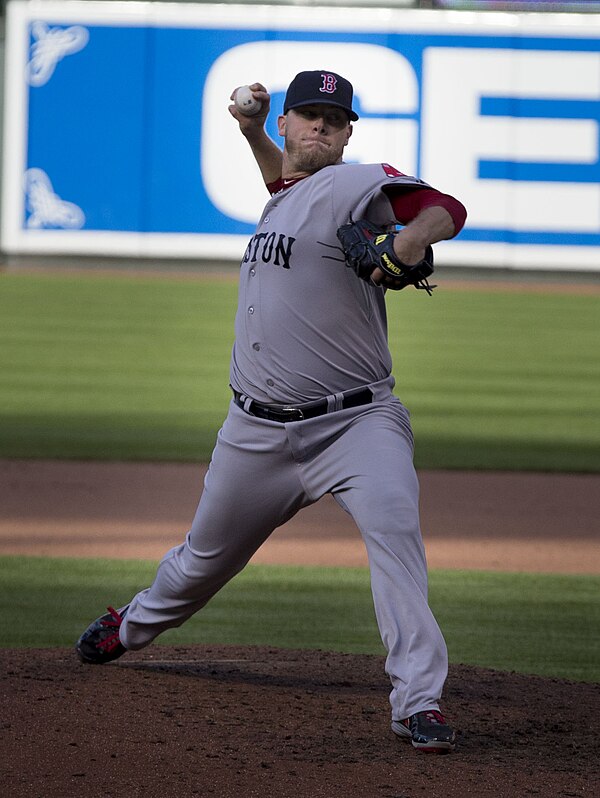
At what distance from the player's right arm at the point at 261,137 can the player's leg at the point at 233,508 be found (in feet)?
2.90

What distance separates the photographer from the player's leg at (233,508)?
3.93 metres

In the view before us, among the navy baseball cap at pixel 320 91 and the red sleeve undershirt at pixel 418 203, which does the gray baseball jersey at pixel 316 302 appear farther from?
the navy baseball cap at pixel 320 91

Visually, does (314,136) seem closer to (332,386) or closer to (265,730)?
(332,386)

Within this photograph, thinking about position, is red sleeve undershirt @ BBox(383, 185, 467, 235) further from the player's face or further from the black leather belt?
the black leather belt

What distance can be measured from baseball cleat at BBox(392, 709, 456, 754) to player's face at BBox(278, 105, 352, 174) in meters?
1.58

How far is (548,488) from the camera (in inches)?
333

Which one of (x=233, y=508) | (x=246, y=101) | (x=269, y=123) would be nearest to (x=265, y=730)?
(x=233, y=508)

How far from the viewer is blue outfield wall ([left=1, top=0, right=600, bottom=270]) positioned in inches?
854

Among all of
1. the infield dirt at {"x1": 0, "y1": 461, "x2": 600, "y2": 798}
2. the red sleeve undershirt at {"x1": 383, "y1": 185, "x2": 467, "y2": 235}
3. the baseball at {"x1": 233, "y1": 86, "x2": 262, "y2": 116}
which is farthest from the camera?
the baseball at {"x1": 233, "y1": 86, "x2": 262, "y2": 116}

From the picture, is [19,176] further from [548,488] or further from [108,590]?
[108,590]

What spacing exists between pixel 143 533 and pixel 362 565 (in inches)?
46.6

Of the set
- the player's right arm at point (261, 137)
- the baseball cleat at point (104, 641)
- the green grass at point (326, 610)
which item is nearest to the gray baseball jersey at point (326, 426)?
the player's right arm at point (261, 137)

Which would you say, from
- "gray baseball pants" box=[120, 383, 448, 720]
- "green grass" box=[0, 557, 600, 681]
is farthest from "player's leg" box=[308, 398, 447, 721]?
"green grass" box=[0, 557, 600, 681]

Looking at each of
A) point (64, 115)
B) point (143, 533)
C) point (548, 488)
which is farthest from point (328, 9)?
point (143, 533)
